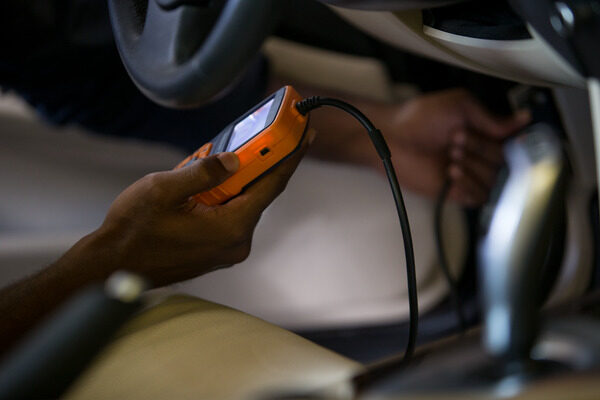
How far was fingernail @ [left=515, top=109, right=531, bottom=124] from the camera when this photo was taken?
0.66 metres

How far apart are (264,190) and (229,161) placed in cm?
3

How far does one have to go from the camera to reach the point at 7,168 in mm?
805

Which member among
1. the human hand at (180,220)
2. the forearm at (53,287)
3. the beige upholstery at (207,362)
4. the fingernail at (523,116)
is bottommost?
the beige upholstery at (207,362)

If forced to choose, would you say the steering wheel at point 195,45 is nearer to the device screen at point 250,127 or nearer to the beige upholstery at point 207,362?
the device screen at point 250,127

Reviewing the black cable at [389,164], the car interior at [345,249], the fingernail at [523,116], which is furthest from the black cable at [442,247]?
the black cable at [389,164]

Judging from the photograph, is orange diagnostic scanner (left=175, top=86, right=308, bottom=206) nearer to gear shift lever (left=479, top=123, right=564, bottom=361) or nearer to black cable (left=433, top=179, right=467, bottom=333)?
gear shift lever (left=479, top=123, right=564, bottom=361)

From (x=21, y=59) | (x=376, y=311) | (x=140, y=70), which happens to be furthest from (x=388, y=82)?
(x=140, y=70)

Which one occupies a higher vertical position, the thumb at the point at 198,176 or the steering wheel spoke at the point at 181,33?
the steering wheel spoke at the point at 181,33

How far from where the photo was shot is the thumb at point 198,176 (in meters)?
0.37

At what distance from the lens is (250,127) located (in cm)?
40

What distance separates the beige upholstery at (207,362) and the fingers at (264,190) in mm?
74

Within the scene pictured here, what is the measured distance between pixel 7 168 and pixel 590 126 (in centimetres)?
71

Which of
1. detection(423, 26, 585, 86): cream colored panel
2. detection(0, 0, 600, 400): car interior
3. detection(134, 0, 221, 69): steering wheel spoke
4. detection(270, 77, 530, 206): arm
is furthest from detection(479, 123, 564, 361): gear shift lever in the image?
detection(270, 77, 530, 206): arm

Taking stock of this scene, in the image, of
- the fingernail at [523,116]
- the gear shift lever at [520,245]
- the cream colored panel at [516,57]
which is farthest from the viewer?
the fingernail at [523,116]
